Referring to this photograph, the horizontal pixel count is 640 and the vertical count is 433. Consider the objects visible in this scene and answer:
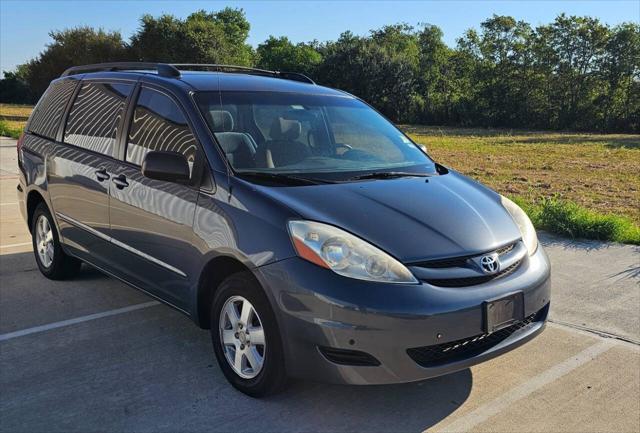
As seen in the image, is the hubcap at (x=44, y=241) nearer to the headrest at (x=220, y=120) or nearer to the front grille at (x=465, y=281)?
the headrest at (x=220, y=120)

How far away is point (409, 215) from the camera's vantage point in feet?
11.1

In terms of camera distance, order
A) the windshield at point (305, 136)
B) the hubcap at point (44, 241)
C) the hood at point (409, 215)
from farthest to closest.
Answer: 1. the hubcap at point (44, 241)
2. the windshield at point (305, 136)
3. the hood at point (409, 215)

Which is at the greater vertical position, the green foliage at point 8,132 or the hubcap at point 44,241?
Result: the green foliage at point 8,132

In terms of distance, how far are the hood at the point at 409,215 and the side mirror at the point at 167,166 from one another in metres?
0.57

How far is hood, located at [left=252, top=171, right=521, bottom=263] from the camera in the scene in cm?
315

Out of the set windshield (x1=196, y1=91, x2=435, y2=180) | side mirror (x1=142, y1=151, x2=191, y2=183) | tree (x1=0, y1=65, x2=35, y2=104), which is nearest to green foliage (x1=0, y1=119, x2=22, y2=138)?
windshield (x1=196, y1=91, x2=435, y2=180)

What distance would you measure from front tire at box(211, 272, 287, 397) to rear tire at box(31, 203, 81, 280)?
7.78ft

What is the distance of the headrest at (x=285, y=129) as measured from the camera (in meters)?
4.11

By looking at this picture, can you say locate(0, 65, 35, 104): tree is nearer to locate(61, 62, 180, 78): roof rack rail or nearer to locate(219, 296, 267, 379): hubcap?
locate(61, 62, 180, 78): roof rack rail

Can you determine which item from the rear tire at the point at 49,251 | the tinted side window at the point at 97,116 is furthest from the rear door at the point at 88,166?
the rear tire at the point at 49,251

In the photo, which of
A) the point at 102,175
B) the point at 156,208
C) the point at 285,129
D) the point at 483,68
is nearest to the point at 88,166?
the point at 102,175

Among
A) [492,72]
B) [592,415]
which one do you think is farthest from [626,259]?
[492,72]

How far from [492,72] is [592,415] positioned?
1740 inches

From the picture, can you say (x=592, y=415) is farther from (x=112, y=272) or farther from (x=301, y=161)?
(x=112, y=272)
